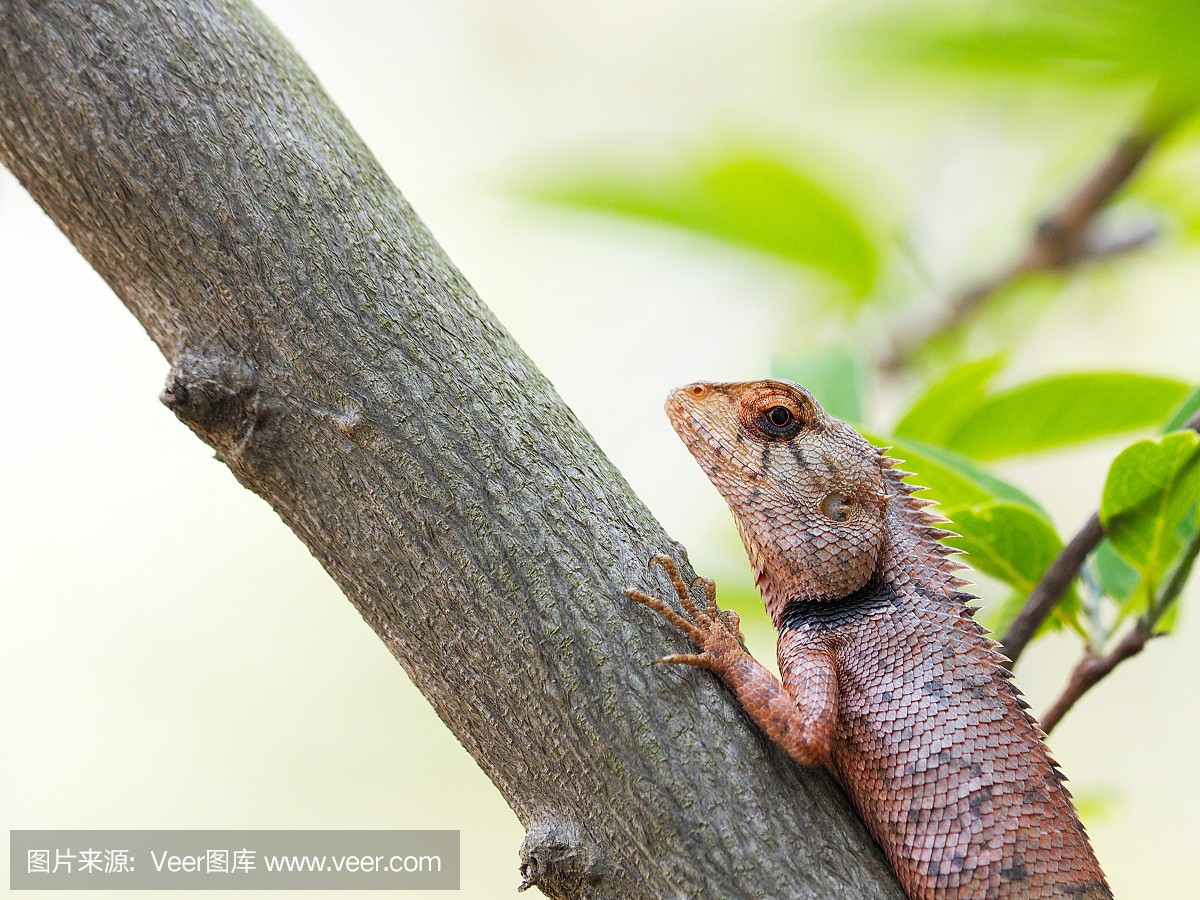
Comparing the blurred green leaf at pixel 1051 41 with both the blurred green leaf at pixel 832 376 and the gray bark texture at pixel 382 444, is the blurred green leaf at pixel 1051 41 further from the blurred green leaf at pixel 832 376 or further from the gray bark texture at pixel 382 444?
the blurred green leaf at pixel 832 376

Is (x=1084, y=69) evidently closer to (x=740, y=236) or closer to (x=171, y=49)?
(x=171, y=49)

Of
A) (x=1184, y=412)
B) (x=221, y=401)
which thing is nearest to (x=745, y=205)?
(x=1184, y=412)

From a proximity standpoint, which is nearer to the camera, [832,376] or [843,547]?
[843,547]

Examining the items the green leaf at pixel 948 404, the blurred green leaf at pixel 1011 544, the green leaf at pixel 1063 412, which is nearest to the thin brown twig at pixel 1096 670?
the blurred green leaf at pixel 1011 544

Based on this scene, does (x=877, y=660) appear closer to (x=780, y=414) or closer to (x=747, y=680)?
(x=747, y=680)

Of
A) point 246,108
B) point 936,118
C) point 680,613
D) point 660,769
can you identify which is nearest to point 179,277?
point 246,108

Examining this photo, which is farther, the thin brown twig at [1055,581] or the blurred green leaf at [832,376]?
the blurred green leaf at [832,376]
